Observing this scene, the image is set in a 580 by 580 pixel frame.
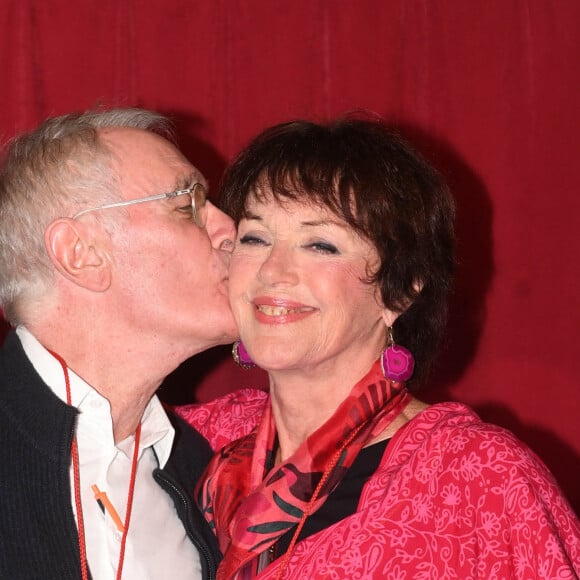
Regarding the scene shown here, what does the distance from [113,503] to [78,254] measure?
53 cm

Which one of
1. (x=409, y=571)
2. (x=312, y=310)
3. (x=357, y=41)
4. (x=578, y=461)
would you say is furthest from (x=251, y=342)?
(x=578, y=461)

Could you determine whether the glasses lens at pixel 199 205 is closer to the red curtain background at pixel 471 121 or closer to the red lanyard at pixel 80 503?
the red lanyard at pixel 80 503

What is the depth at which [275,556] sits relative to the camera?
192cm

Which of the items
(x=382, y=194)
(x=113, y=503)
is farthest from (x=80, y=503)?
(x=382, y=194)

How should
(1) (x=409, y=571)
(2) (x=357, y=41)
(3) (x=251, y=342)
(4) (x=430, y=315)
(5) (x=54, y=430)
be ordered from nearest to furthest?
1. (1) (x=409, y=571)
2. (5) (x=54, y=430)
3. (3) (x=251, y=342)
4. (4) (x=430, y=315)
5. (2) (x=357, y=41)

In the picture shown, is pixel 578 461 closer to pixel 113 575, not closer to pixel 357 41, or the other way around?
pixel 357 41

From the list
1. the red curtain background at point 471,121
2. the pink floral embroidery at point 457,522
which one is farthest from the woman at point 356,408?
the red curtain background at point 471,121

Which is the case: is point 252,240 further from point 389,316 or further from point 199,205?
point 389,316

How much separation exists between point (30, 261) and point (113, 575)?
69 centimetres

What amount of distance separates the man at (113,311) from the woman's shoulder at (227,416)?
16cm

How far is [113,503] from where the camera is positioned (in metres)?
1.98

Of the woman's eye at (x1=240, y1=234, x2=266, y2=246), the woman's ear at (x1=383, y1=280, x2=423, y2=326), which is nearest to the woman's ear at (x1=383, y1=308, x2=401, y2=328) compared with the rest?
the woman's ear at (x1=383, y1=280, x2=423, y2=326)

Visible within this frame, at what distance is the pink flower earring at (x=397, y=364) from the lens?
6.65 feet

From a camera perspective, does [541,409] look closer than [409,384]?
No
